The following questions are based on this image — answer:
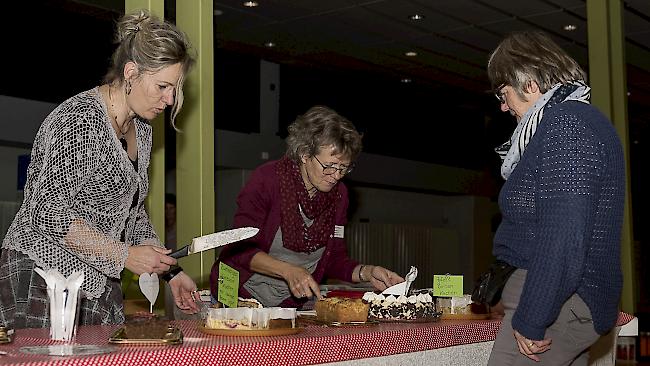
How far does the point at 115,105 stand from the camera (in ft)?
7.21

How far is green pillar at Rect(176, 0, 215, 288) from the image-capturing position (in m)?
3.75

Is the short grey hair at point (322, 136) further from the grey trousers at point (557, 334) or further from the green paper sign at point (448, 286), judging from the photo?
the grey trousers at point (557, 334)

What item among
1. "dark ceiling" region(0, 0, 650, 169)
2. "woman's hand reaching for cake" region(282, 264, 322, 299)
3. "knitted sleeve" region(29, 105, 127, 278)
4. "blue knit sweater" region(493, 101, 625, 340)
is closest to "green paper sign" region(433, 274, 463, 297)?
"woman's hand reaching for cake" region(282, 264, 322, 299)

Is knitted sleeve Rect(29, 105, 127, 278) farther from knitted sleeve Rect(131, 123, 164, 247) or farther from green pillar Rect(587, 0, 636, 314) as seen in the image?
green pillar Rect(587, 0, 636, 314)

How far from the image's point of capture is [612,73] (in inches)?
238

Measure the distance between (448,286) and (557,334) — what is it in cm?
73

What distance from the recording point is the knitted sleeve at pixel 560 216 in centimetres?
174

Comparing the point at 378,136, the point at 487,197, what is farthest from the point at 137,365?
the point at 487,197

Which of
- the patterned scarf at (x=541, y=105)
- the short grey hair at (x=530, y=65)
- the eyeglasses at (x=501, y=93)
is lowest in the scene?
the patterned scarf at (x=541, y=105)

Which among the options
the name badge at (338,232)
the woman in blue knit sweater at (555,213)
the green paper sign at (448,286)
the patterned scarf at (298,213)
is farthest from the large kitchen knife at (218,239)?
the name badge at (338,232)

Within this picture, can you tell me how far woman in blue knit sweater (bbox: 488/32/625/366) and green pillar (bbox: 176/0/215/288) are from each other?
6.56 feet

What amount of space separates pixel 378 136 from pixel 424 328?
751cm

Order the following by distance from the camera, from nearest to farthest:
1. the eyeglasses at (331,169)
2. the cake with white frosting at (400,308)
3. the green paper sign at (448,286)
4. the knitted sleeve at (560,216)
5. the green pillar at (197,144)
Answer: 1. the knitted sleeve at (560,216)
2. the cake with white frosting at (400,308)
3. the green paper sign at (448,286)
4. the eyeglasses at (331,169)
5. the green pillar at (197,144)

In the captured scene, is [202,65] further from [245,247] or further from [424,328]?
[424,328]
